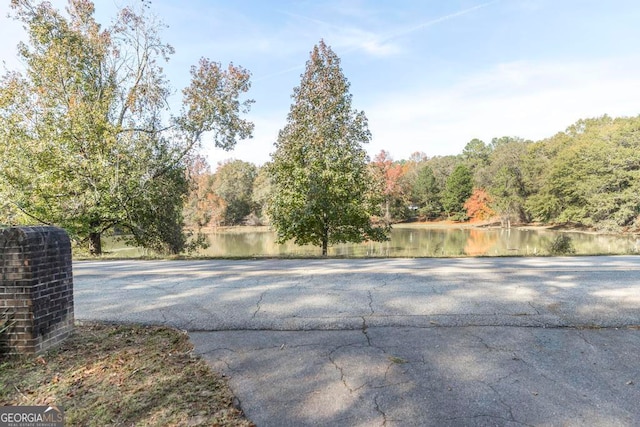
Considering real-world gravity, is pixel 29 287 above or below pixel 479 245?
above

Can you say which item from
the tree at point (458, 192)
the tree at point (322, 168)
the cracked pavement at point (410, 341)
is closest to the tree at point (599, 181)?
the tree at point (458, 192)

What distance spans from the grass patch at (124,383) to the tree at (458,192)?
52490 mm

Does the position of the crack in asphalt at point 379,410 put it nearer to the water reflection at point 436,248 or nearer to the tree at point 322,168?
the water reflection at point 436,248

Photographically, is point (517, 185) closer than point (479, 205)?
Yes

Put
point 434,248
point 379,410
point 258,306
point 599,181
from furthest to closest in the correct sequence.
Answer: point 599,181 → point 434,248 → point 258,306 → point 379,410

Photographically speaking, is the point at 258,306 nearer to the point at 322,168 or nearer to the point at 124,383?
the point at 124,383

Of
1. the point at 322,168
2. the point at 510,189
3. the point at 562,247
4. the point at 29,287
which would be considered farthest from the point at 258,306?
the point at 510,189

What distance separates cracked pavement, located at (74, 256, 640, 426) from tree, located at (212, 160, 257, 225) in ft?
135

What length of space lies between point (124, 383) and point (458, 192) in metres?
53.7

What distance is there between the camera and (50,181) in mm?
11719

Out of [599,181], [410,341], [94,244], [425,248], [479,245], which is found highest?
[599,181]

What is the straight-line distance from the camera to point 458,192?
51.7 m

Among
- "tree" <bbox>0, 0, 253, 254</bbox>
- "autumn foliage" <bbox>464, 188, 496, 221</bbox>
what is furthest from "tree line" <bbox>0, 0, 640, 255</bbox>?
"autumn foliage" <bbox>464, 188, 496, 221</bbox>

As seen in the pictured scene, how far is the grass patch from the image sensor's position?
7.72 feet
